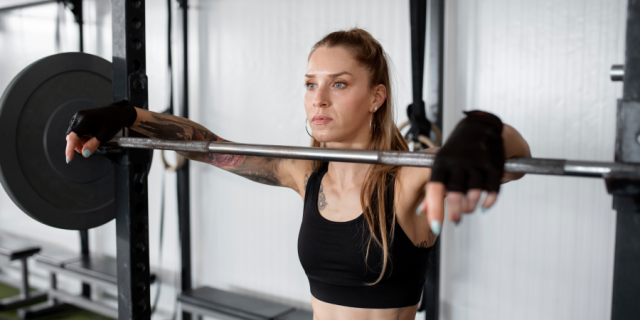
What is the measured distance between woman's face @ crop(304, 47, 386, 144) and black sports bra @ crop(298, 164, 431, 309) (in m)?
0.21

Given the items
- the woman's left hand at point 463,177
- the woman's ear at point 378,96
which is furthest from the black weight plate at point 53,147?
the woman's left hand at point 463,177

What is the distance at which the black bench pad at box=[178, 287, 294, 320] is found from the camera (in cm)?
247

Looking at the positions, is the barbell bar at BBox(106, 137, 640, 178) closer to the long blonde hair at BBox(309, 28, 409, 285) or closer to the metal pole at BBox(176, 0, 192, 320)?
the long blonde hair at BBox(309, 28, 409, 285)

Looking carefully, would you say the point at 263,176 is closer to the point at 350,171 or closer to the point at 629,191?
the point at 350,171

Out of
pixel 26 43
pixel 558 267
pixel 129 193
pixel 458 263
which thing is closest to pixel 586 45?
pixel 558 267

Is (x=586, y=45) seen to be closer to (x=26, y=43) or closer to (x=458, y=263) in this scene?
(x=458, y=263)

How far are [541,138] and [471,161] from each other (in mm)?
1509

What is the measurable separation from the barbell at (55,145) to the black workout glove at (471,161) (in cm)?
72

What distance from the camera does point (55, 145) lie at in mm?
1393

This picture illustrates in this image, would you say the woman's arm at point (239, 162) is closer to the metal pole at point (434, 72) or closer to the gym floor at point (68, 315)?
the metal pole at point (434, 72)

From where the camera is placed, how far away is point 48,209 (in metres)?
1.32

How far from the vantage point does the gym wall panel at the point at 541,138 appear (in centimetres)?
183

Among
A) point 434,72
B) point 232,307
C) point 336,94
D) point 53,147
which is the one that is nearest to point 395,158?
point 336,94

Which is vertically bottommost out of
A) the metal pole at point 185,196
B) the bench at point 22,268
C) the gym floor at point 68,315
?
the gym floor at point 68,315
